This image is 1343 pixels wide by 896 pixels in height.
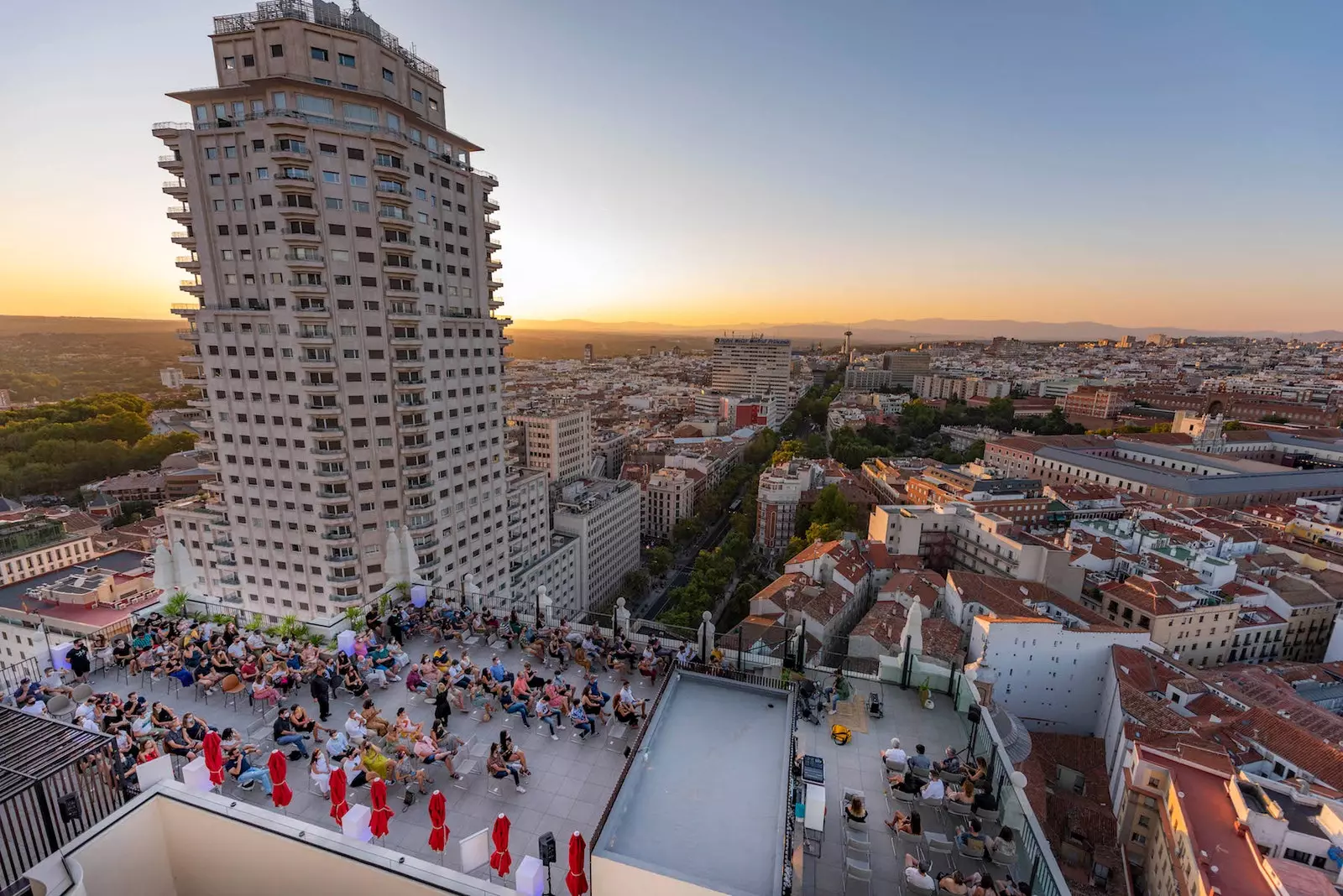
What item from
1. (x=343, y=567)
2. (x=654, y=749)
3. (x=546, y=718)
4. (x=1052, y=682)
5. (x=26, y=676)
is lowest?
(x=1052, y=682)

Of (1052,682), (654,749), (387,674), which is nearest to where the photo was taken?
(654,749)

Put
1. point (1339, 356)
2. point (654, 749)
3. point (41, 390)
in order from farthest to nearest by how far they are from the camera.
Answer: point (1339, 356) < point (41, 390) < point (654, 749)

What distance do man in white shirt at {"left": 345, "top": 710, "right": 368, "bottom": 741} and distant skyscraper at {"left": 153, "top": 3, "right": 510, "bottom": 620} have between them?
62.1 feet

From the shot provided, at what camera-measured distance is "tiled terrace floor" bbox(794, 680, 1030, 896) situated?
7.95 metres

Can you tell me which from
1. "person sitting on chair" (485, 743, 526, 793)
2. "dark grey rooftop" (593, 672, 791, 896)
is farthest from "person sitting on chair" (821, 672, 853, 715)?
"person sitting on chair" (485, 743, 526, 793)

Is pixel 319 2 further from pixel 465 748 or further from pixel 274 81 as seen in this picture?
pixel 465 748

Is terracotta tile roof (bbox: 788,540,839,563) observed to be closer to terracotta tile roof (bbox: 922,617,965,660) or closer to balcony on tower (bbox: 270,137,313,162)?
terracotta tile roof (bbox: 922,617,965,660)

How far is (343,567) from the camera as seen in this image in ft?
108

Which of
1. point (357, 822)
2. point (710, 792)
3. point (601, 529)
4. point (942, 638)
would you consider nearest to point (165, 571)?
point (357, 822)

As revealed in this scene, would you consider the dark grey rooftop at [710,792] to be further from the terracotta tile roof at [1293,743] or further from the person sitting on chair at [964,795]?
the terracotta tile roof at [1293,743]

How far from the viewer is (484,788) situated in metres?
9.20

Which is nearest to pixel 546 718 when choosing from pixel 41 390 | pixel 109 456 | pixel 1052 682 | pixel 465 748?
pixel 465 748

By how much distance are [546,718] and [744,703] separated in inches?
143

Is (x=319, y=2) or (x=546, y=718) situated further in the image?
(x=319, y=2)
